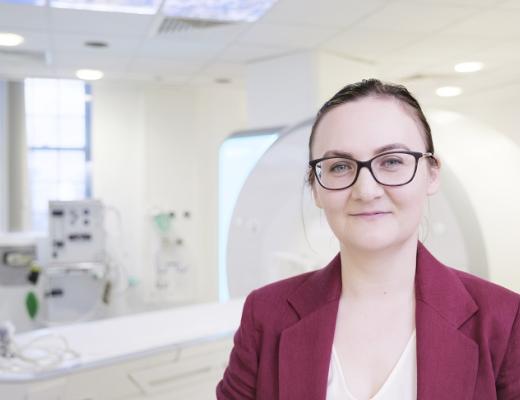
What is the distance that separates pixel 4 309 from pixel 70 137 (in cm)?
174

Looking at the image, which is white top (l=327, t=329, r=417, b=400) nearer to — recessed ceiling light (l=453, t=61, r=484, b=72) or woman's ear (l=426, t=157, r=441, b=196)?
woman's ear (l=426, t=157, r=441, b=196)

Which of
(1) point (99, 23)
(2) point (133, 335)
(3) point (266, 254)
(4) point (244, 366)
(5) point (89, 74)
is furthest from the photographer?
(5) point (89, 74)

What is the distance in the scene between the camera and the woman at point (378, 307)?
72 centimetres

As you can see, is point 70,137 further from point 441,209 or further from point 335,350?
point 335,350

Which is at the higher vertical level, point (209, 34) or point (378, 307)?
point (209, 34)

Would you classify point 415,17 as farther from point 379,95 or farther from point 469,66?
point 379,95

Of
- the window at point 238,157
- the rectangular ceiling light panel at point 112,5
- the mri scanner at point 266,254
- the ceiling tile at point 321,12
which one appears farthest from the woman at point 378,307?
the rectangular ceiling light panel at point 112,5

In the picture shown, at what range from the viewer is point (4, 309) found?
4332 mm

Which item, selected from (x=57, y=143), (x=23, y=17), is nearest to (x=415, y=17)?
(x=23, y=17)

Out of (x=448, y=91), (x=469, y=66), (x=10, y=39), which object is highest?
(x=10, y=39)

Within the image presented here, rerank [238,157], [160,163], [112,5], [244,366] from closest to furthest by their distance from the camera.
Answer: [244,366], [112,5], [238,157], [160,163]

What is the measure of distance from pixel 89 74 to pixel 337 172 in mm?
4016

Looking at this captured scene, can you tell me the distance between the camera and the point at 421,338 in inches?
29.0

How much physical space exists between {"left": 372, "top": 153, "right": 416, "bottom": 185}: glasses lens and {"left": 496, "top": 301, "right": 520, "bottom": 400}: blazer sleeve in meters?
0.26
